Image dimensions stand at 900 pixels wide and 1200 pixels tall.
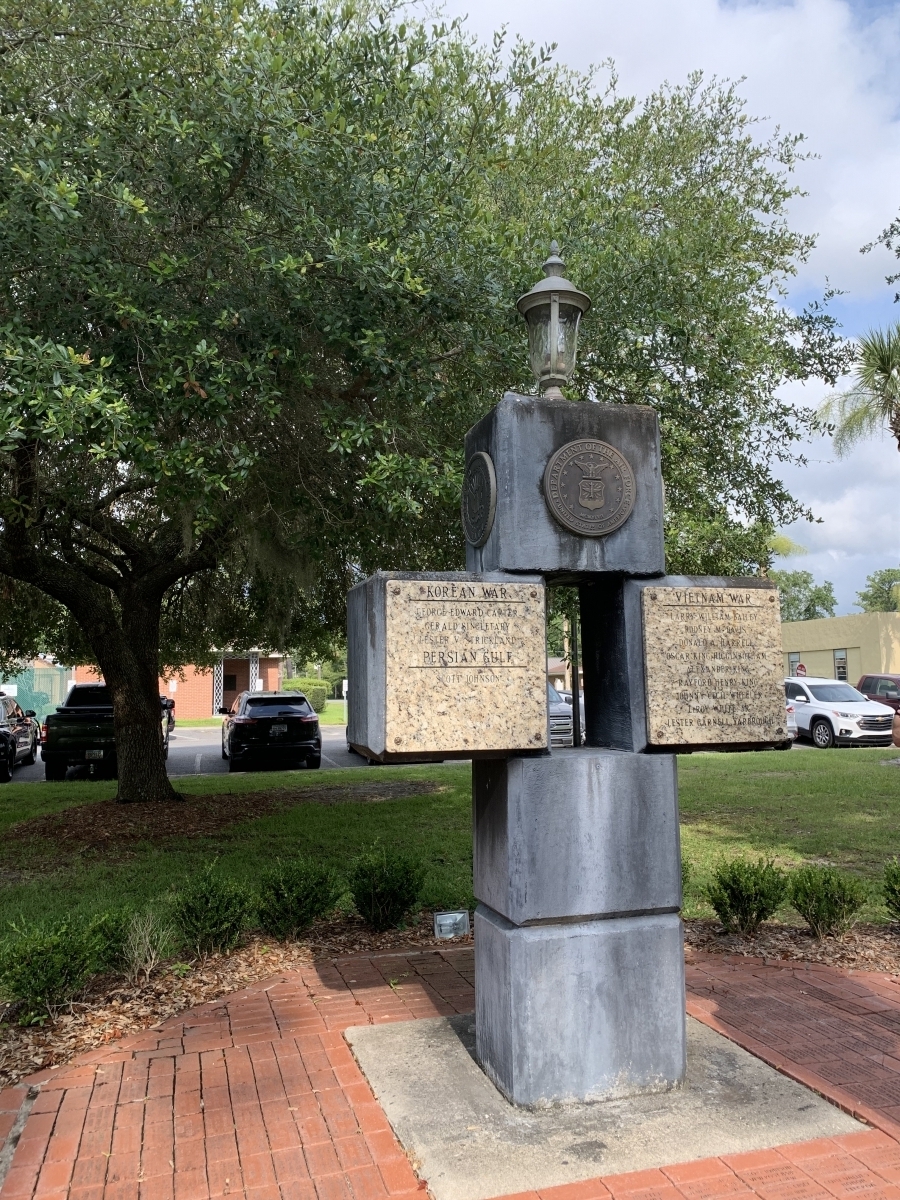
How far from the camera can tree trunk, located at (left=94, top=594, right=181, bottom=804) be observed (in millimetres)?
11164

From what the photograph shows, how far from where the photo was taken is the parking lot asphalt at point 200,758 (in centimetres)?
1810

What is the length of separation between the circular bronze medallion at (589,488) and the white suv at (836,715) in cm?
1801

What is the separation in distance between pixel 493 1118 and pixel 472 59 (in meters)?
8.23

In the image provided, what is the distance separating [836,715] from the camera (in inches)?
806

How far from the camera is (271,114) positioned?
17.8 ft

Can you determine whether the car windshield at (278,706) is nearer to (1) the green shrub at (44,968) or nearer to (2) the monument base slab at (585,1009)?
(1) the green shrub at (44,968)

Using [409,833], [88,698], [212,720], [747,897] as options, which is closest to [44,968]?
[747,897]

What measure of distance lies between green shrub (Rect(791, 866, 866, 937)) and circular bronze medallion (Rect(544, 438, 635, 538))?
3.20 meters

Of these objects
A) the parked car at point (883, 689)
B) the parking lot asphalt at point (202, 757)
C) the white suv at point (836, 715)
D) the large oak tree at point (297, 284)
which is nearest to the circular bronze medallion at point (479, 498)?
the large oak tree at point (297, 284)

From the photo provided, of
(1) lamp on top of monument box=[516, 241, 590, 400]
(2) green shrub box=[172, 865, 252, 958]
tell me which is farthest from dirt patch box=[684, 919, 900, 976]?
(1) lamp on top of monument box=[516, 241, 590, 400]

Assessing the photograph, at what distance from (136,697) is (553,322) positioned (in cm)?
861

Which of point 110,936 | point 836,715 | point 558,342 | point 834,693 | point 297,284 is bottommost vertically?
point 110,936

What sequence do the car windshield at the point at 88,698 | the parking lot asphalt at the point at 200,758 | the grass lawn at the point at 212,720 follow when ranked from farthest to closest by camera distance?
the grass lawn at the point at 212,720
the parking lot asphalt at the point at 200,758
the car windshield at the point at 88,698

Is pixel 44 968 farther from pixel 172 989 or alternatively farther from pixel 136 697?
pixel 136 697
